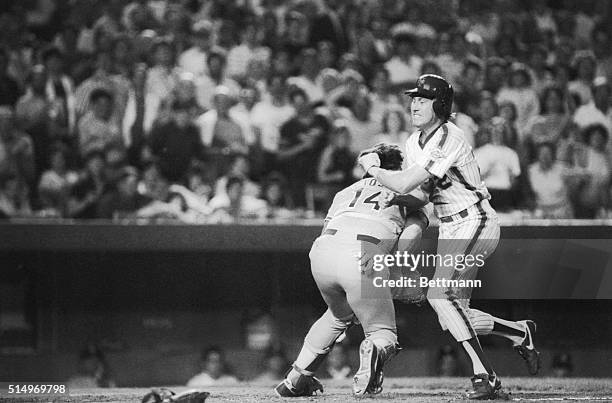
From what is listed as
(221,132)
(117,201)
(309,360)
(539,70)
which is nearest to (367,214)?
(309,360)

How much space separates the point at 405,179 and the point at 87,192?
3.82m

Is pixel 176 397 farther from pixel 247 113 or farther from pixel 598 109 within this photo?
pixel 598 109

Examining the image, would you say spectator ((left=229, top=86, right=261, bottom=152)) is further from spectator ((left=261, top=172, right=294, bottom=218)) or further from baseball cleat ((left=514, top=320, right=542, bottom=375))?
baseball cleat ((left=514, top=320, right=542, bottom=375))

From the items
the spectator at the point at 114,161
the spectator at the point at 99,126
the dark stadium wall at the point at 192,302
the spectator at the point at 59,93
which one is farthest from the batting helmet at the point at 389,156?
the spectator at the point at 59,93

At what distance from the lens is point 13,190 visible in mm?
8266

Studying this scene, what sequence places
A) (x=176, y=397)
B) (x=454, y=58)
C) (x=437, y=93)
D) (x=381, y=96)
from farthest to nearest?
(x=454, y=58) < (x=381, y=96) < (x=437, y=93) < (x=176, y=397)

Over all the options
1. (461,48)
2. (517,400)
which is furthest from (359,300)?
(461,48)

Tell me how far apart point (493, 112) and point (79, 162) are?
11.8 feet

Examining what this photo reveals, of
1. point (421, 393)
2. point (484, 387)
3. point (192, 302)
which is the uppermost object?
point (484, 387)

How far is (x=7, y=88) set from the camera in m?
8.99

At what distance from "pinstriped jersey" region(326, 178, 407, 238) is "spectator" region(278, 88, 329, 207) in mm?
2881

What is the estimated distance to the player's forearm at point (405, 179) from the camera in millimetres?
5160

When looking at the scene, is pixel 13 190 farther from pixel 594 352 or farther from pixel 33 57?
pixel 594 352

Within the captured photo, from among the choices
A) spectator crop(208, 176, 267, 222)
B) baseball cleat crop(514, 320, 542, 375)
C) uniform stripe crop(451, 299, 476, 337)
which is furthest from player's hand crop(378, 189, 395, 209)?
spectator crop(208, 176, 267, 222)
